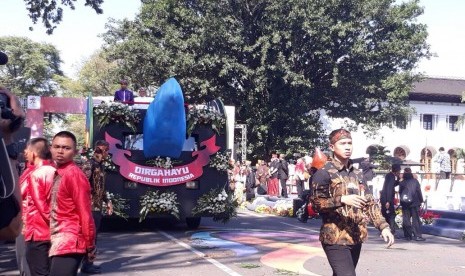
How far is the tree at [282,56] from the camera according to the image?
39.5m

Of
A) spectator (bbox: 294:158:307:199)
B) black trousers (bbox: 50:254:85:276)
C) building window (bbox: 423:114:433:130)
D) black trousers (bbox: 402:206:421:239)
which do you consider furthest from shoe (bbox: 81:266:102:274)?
building window (bbox: 423:114:433:130)

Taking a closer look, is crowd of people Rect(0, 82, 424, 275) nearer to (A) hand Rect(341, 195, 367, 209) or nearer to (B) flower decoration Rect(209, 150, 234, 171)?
(A) hand Rect(341, 195, 367, 209)

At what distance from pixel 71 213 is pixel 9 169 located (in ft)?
10.3

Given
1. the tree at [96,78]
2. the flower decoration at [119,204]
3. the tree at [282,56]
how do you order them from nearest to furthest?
the flower decoration at [119,204] → the tree at [282,56] → the tree at [96,78]

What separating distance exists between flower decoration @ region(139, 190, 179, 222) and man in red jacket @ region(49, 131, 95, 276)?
31.5 feet

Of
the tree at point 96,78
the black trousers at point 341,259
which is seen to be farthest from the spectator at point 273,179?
the tree at point 96,78

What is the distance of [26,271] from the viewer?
6.88 m

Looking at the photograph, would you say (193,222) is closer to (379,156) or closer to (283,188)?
(283,188)

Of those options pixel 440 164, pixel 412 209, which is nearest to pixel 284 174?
pixel 440 164

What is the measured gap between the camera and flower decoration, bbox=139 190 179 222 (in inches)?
602

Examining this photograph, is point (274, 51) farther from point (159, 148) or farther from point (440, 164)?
point (159, 148)

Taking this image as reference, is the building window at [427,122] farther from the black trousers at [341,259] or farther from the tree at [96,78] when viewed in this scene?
the black trousers at [341,259]

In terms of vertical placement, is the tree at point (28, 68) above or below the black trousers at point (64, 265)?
above

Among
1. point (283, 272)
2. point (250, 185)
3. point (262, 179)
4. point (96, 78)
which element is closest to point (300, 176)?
point (250, 185)
